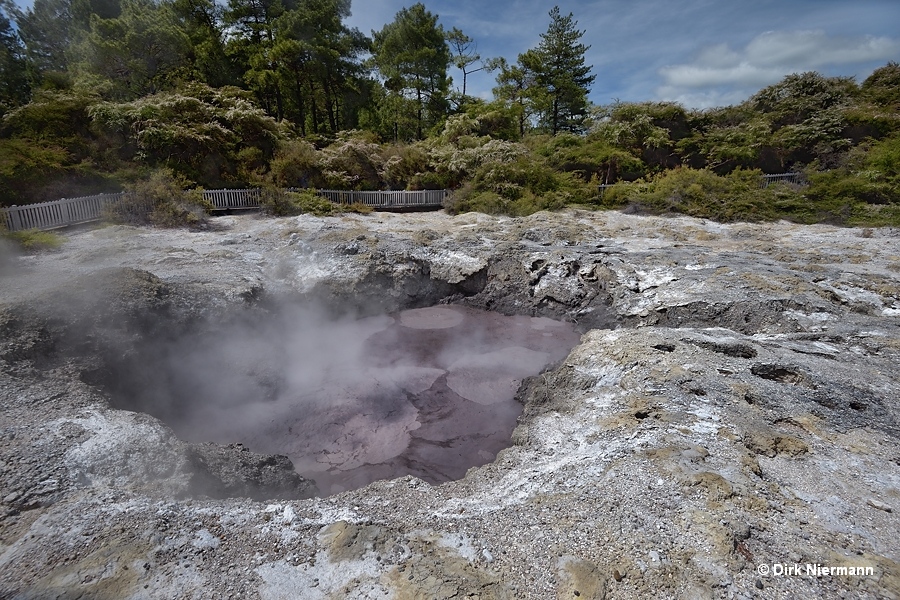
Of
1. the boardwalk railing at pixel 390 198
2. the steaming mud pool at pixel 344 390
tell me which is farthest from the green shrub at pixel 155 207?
the steaming mud pool at pixel 344 390

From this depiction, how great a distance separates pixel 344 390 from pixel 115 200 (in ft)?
41.2

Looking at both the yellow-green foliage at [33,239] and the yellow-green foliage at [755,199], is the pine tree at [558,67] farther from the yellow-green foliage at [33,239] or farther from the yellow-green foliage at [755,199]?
the yellow-green foliage at [33,239]

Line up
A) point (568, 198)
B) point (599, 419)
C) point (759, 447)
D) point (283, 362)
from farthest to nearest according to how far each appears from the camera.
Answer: point (568, 198) < point (283, 362) < point (599, 419) < point (759, 447)

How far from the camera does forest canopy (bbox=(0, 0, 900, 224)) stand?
1762cm

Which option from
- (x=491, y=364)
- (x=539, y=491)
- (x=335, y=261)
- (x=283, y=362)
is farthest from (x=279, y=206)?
(x=539, y=491)

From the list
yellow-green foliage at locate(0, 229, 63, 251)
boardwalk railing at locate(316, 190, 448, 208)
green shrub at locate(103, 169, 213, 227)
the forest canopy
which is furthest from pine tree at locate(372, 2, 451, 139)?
yellow-green foliage at locate(0, 229, 63, 251)

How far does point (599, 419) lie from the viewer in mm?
6492

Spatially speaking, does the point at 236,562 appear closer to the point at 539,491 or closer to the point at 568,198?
the point at 539,491

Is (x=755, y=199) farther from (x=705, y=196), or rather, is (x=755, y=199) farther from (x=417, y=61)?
(x=417, y=61)

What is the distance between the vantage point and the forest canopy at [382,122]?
17.6 meters

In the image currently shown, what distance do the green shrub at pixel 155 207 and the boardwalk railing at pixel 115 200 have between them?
0.42 m

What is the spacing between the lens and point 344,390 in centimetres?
946

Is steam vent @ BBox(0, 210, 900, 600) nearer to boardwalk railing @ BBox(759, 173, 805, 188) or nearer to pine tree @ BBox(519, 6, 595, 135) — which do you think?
boardwalk railing @ BBox(759, 173, 805, 188)

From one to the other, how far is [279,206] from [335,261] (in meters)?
6.36
